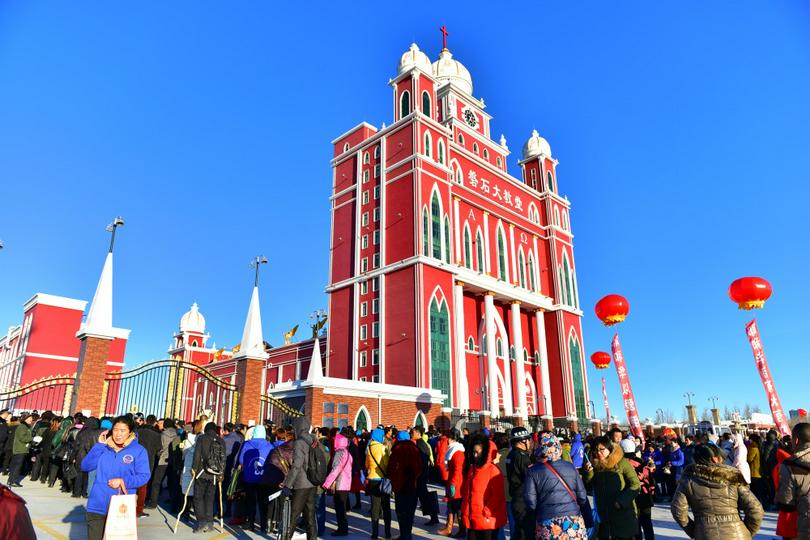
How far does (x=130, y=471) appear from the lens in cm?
548

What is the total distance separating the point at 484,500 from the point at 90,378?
12176 millimetres

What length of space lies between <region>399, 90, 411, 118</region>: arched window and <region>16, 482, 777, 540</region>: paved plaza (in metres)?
33.5

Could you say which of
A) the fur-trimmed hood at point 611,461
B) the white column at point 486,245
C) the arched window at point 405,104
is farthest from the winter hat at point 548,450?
the arched window at point 405,104

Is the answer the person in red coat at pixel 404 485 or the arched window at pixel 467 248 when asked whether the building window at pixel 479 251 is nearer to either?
the arched window at pixel 467 248

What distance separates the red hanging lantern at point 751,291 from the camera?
15.2 m

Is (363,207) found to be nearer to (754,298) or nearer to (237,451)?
(754,298)

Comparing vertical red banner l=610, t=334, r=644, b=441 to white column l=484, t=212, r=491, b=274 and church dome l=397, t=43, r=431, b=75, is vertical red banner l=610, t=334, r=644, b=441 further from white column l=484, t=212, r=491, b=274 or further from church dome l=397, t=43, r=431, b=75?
church dome l=397, t=43, r=431, b=75

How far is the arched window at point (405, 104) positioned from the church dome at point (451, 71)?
9.00 meters

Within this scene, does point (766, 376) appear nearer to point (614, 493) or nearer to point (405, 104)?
point (614, 493)

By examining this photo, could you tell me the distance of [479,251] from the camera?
41.0 m

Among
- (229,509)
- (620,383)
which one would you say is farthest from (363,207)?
(229,509)

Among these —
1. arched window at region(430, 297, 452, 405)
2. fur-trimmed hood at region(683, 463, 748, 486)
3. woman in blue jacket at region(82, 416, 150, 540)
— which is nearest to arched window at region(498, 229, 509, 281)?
arched window at region(430, 297, 452, 405)

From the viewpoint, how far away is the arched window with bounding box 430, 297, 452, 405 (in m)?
33.3

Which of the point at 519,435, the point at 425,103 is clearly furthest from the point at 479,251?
the point at 519,435
